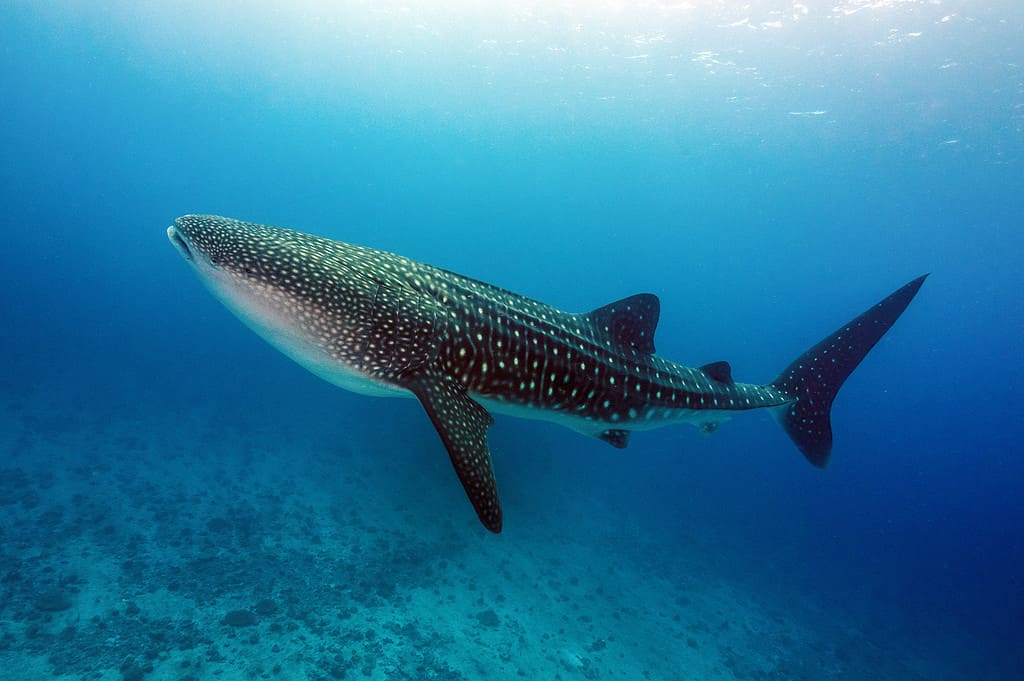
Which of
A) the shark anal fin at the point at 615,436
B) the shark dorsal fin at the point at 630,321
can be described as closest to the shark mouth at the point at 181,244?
the shark dorsal fin at the point at 630,321

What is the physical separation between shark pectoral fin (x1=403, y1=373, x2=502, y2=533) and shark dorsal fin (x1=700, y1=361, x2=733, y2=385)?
139 inches

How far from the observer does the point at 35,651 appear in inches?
272

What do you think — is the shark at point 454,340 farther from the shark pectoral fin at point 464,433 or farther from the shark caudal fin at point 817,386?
the shark caudal fin at point 817,386

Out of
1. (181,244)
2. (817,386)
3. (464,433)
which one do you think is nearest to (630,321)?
(464,433)

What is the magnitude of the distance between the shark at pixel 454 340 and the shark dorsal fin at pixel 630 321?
14mm

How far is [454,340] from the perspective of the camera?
409 centimetres

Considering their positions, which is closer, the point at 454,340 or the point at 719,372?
the point at 454,340

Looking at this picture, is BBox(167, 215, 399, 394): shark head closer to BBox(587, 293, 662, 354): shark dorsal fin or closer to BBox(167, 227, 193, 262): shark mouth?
BBox(167, 227, 193, 262): shark mouth

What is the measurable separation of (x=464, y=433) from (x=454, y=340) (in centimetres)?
87

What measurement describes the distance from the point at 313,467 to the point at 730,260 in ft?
459

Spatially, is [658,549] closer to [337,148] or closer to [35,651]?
[35,651]

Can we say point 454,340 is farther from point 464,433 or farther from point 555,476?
point 555,476

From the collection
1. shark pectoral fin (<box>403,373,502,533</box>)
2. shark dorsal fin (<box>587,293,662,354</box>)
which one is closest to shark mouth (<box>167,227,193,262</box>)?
shark pectoral fin (<box>403,373,502,533</box>)

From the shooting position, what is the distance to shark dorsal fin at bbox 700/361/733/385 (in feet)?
19.7
